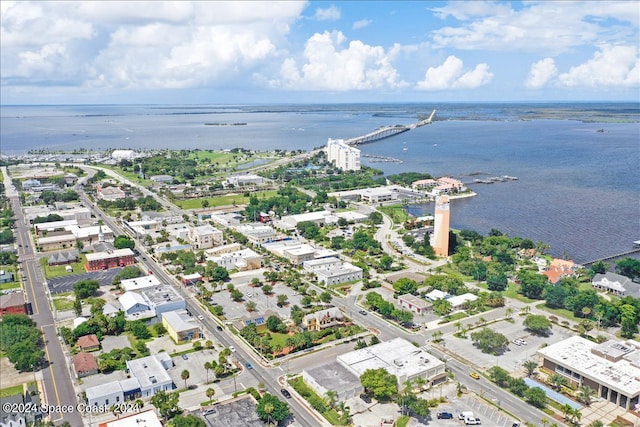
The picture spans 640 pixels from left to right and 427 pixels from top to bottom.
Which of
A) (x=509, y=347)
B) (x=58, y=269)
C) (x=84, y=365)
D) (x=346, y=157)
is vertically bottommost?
(x=509, y=347)

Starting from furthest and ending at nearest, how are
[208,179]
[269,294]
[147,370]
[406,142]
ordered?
1. [406,142]
2. [208,179]
3. [269,294]
4. [147,370]

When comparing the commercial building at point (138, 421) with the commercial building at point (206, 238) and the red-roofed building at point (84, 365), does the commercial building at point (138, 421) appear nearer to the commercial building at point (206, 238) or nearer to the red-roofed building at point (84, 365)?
the red-roofed building at point (84, 365)

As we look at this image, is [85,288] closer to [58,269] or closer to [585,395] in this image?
[58,269]

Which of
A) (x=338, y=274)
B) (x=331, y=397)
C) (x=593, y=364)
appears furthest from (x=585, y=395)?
(x=338, y=274)

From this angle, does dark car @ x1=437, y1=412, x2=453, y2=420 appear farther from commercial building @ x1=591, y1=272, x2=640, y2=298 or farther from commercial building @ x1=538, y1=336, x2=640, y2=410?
commercial building @ x1=591, y1=272, x2=640, y2=298

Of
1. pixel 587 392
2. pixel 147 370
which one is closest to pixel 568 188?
pixel 587 392

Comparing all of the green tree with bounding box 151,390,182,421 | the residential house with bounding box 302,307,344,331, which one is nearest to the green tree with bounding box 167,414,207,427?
the green tree with bounding box 151,390,182,421

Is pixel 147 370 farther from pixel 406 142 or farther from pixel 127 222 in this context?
pixel 406 142

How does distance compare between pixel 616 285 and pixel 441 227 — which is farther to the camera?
pixel 441 227
